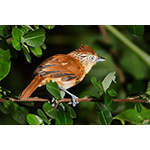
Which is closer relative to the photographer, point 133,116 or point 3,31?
point 3,31

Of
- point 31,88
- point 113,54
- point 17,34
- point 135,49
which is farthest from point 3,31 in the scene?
point 113,54

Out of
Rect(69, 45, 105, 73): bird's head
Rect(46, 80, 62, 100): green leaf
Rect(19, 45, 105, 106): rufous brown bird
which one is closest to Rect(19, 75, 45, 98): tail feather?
Rect(19, 45, 105, 106): rufous brown bird

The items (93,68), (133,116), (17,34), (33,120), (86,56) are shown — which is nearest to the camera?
(33,120)

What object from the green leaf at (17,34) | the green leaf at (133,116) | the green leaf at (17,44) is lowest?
the green leaf at (133,116)

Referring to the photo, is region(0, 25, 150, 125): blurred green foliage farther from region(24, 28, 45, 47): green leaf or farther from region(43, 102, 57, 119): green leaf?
region(43, 102, 57, 119): green leaf

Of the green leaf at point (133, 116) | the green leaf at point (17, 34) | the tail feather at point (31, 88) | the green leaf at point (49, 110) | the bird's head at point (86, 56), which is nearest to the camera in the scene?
the green leaf at point (49, 110)

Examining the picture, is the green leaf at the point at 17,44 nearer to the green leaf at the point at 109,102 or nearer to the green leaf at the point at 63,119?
the green leaf at the point at 63,119

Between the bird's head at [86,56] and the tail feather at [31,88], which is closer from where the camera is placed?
the tail feather at [31,88]

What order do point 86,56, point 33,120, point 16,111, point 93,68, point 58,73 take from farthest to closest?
point 93,68, point 86,56, point 58,73, point 16,111, point 33,120

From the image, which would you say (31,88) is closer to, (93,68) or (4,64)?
(4,64)

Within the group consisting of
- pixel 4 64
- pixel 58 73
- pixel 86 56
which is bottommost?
pixel 86 56

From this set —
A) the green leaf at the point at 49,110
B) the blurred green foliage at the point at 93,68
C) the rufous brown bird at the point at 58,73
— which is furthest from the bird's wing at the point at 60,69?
the blurred green foliage at the point at 93,68

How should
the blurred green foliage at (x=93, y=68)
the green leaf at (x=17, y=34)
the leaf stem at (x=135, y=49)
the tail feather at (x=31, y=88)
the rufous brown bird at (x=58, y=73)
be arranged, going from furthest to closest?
1. the blurred green foliage at (x=93, y=68)
2. the leaf stem at (x=135, y=49)
3. the rufous brown bird at (x=58, y=73)
4. the tail feather at (x=31, y=88)
5. the green leaf at (x=17, y=34)
